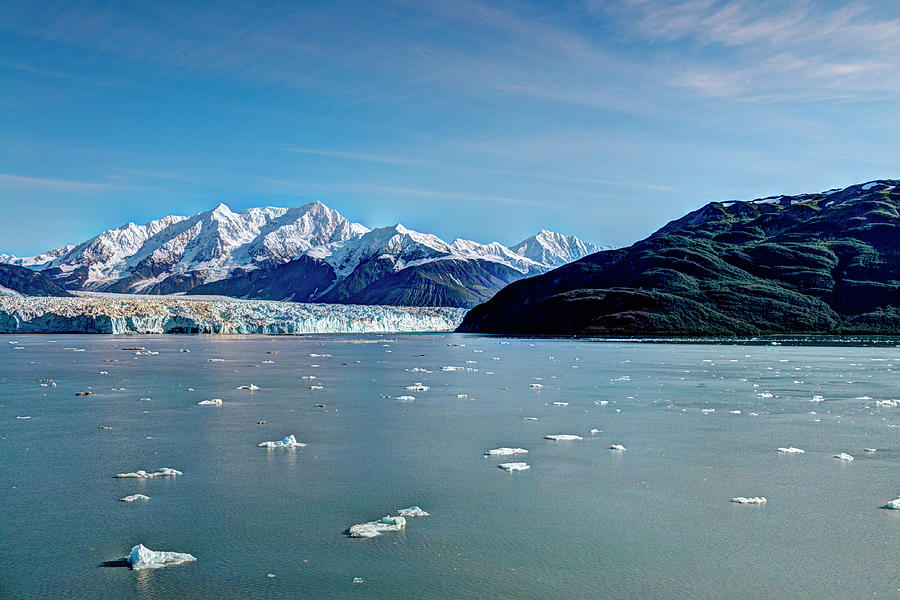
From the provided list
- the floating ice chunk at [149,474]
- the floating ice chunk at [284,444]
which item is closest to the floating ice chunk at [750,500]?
the floating ice chunk at [284,444]

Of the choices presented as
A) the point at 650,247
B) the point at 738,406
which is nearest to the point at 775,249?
the point at 650,247

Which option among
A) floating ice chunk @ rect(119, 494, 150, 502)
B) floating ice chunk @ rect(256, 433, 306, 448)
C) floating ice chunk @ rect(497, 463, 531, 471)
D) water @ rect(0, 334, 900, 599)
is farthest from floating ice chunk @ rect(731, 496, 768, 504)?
floating ice chunk @ rect(119, 494, 150, 502)

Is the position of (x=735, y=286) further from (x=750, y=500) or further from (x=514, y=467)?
(x=750, y=500)

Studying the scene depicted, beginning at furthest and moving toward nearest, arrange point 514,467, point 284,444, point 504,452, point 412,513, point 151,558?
1. point 284,444
2. point 504,452
3. point 514,467
4. point 412,513
5. point 151,558

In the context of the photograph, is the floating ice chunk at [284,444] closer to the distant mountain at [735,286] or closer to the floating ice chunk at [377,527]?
the floating ice chunk at [377,527]

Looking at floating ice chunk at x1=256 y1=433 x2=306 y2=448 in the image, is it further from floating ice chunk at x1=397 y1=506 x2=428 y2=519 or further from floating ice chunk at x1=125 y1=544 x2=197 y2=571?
floating ice chunk at x1=125 y1=544 x2=197 y2=571

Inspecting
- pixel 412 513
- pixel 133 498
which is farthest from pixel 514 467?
pixel 133 498
